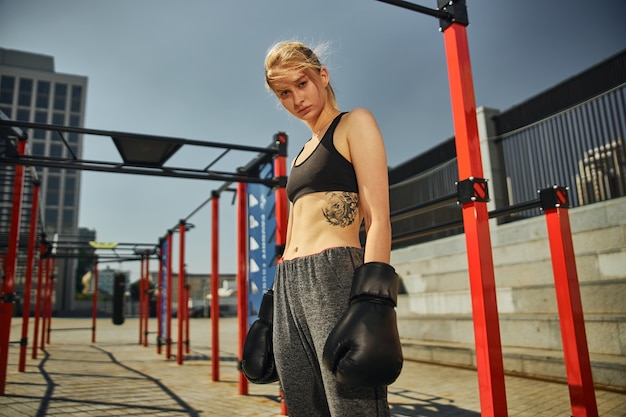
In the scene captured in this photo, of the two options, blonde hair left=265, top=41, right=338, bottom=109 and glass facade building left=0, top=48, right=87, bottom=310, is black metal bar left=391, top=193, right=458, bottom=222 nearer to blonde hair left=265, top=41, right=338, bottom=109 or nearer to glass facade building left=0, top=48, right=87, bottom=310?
blonde hair left=265, top=41, right=338, bottom=109

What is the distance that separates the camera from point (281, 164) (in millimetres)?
4859

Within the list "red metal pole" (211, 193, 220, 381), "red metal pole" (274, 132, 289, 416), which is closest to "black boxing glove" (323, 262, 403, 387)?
"red metal pole" (274, 132, 289, 416)

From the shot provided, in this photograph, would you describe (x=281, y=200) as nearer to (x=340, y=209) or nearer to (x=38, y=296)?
(x=340, y=209)

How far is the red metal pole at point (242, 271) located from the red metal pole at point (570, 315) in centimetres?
342

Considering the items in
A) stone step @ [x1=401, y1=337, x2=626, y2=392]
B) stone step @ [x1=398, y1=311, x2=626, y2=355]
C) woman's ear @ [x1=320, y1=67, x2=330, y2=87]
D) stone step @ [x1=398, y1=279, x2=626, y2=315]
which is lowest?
stone step @ [x1=401, y1=337, x2=626, y2=392]

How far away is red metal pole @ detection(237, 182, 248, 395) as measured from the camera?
527 cm

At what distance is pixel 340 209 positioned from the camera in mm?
1315

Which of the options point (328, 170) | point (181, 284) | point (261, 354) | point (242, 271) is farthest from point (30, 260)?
point (328, 170)

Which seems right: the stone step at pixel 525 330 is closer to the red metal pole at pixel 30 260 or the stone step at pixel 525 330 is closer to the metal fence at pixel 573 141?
the metal fence at pixel 573 141

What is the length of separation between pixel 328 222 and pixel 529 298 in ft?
20.1

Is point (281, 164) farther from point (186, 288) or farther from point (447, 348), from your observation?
point (186, 288)

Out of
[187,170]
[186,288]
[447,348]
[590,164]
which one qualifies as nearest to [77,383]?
[186,288]

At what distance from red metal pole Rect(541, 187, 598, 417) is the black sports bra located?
2.33 meters

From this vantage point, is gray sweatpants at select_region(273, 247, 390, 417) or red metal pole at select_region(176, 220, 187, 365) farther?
red metal pole at select_region(176, 220, 187, 365)
